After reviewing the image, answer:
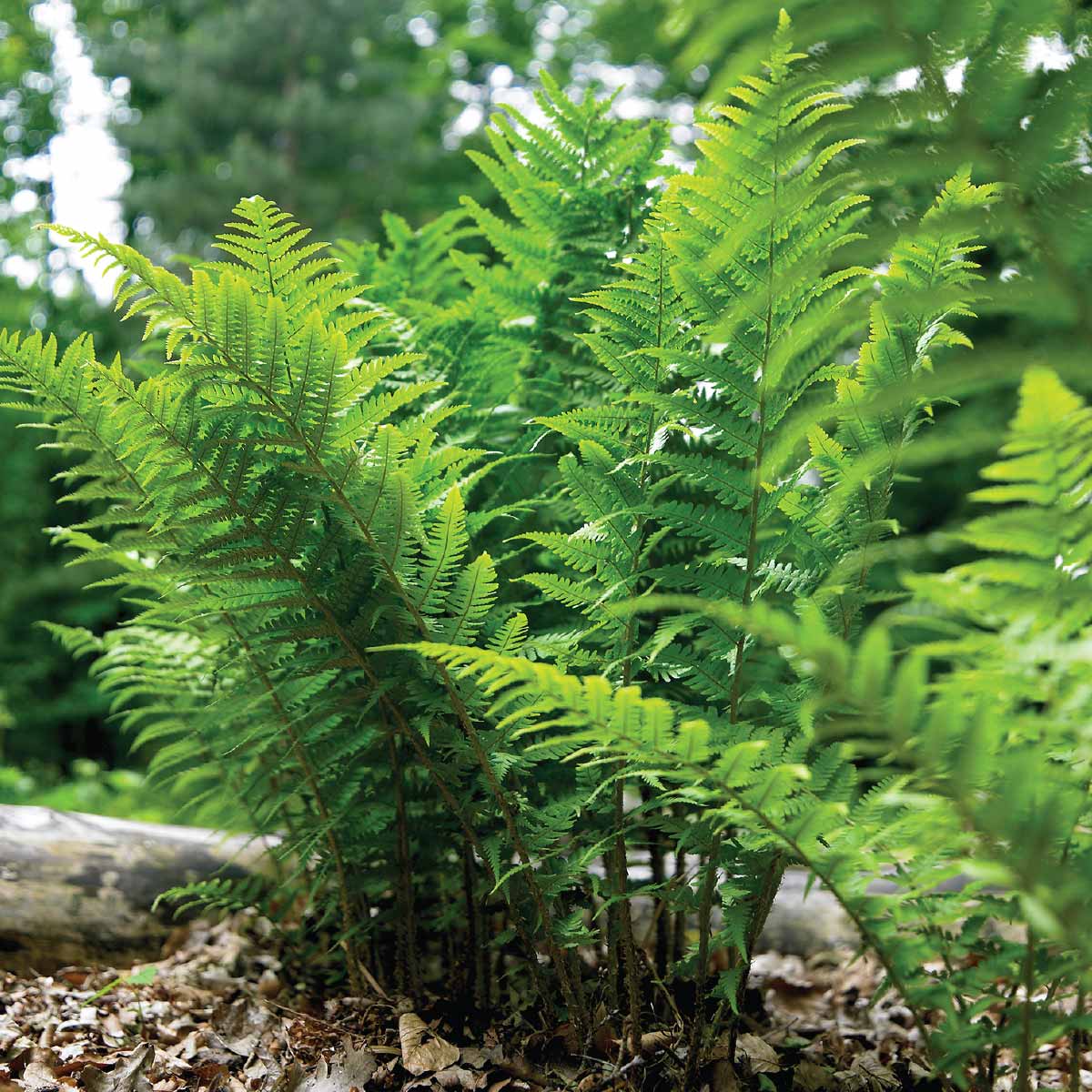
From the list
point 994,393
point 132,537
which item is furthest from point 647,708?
point 994,393

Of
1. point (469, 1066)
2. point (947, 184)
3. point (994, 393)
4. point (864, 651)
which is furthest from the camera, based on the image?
point (994, 393)

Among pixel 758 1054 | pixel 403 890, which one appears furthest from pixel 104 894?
pixel 758 1054

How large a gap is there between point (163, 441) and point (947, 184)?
1177 millimetres

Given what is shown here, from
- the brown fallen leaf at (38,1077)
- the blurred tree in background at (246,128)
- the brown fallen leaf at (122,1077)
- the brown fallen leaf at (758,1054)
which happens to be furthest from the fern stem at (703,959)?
the blurred tree in background at (246,128)

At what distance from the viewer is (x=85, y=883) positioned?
2361mm

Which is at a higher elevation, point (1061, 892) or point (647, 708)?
point (647, 708)

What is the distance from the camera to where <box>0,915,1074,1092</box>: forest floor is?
1480 mm

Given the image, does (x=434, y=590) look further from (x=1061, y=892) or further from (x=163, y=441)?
(x=1061, y=892)

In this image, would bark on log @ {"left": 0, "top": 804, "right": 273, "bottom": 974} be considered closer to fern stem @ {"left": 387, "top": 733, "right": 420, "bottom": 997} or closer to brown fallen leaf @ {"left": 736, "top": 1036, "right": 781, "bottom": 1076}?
fern stem @ {"left": 387, "top": 733, "right": 420, "bottom": 997}

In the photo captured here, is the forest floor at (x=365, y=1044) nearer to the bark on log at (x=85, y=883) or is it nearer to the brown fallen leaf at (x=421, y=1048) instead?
the brown fallen leaf at (x=421, y=1048)

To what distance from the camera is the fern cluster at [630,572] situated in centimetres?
88

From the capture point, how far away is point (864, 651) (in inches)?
29.2

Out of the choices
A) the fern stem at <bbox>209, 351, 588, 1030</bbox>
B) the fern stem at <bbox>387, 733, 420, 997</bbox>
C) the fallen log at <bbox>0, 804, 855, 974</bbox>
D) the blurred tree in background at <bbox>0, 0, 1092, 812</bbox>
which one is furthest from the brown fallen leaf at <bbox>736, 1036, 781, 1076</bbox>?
the blurred tree in background at <bbox>0, 0, 1092, 812</bbox>

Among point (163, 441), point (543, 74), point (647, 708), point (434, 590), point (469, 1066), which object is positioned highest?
point (543, 74)
